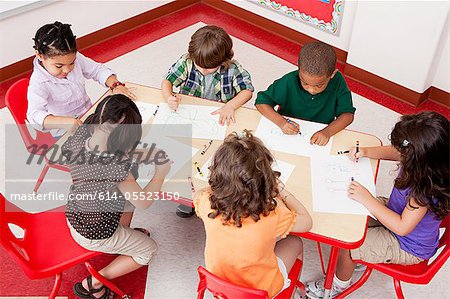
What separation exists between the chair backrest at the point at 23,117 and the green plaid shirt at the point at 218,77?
2.19 ft

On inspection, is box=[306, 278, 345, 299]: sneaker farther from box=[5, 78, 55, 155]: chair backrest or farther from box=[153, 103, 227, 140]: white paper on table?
box=[5, 78, 55, 155]: chair backrest

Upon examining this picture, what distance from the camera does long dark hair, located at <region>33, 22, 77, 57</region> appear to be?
241 centimetres

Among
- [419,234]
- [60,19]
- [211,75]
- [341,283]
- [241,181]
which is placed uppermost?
[241,181]

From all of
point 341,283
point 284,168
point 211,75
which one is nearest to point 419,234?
point 341,283

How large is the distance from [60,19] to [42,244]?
222 centimetres

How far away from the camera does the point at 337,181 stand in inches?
80.7

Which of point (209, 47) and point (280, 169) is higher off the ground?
point (209, 47)

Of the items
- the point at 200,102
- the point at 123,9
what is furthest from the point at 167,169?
the point at 123,9

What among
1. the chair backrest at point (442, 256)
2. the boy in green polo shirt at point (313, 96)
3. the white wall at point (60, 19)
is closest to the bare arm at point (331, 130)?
the boy in green polo shirt at point (313, 96)

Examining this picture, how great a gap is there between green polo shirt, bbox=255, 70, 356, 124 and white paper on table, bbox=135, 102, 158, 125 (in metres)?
0.48

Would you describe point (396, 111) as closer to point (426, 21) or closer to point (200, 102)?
point (426, 21)

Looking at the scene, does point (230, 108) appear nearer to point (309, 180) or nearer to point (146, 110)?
point (146, 110)

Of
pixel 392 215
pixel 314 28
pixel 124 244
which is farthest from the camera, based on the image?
pixel 314 28

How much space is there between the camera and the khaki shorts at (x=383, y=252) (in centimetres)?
207
